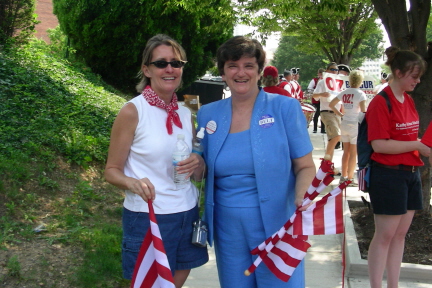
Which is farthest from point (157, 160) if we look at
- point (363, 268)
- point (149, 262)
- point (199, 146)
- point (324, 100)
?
point (324, 100)

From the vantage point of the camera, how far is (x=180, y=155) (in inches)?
105

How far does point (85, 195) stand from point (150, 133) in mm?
3255

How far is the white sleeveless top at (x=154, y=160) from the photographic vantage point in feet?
9.04

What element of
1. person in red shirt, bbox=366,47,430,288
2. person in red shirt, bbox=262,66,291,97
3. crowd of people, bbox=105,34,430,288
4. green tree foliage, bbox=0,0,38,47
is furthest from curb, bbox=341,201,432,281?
green tree foliage, bbox=0,0,38,47

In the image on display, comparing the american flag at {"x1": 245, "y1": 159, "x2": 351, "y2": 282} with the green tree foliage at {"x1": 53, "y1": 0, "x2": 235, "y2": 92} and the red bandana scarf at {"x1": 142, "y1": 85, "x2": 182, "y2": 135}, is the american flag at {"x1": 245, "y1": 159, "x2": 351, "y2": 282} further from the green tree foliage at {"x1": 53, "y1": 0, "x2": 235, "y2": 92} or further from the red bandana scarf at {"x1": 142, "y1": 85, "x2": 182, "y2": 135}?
the green tree foliage at {"x1": 53, "y1": 0, "x2": 235, "y2": 92}

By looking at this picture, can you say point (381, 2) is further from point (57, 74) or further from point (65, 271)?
point (57, 74)

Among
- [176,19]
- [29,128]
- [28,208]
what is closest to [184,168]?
[28,208]

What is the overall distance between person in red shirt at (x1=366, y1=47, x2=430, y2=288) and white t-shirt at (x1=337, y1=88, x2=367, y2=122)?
14.6 ft

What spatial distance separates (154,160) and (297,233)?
902mm

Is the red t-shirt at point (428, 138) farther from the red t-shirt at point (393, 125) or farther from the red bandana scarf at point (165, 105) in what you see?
the red bandana scarf at point (165, 105)

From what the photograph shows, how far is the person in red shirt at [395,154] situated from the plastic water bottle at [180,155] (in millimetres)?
1542

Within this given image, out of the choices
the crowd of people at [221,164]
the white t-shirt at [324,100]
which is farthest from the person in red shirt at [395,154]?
the white t-shirt at [324,100]

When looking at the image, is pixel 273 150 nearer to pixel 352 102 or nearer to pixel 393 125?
pixel 393 125

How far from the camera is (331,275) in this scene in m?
4.67
